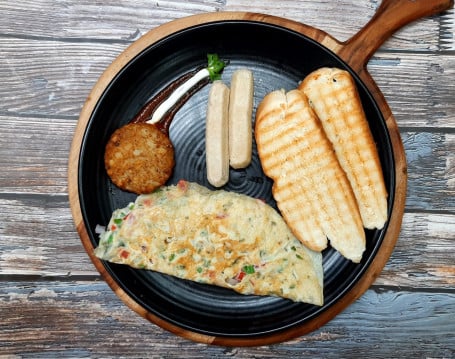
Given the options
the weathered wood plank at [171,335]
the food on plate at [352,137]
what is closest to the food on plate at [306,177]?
the food on plate at [352,137]

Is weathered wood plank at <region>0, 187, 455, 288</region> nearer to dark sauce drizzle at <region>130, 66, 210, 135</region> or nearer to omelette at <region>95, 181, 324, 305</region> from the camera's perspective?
omelette at <region>95, 181, 324, 305</region>

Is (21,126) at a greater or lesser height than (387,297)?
greater

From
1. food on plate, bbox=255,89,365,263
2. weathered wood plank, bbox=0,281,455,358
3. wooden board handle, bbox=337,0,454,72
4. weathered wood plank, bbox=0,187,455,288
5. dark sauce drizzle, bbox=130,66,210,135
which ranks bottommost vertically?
weathered wood plank, bbox=0,281,455,358

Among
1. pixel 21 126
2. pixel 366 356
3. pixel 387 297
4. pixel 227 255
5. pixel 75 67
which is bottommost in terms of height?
pixel 366 356

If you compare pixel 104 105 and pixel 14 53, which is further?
pixel 14 53

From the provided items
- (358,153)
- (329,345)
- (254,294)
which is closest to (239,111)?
(358,153)

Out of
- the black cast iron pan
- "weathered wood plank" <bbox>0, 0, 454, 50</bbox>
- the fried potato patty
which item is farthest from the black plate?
"weathered wood plank" <bbox>0, 0, 454, 50</bbox>

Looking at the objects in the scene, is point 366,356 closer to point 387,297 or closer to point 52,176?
point 387,297

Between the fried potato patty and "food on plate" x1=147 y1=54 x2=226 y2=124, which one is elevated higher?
"food on plate" x1=147 y1=54 x2=226 y2=124
